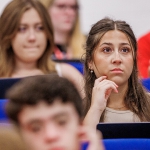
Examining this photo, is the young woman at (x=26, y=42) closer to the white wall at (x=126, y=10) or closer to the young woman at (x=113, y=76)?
the young woman at (x=113, y=76)

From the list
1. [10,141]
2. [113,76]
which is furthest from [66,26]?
[10,141]

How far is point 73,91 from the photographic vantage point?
34.1 inches

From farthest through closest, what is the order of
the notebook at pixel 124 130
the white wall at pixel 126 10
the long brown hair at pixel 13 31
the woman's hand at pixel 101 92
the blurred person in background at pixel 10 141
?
the white wall at pixel 126 10
the long brown hair at pixel 13 31
the woman's hand at pixel 101 92
the notebook at pixel 124 130
the blurred person in background at pixel 10 141

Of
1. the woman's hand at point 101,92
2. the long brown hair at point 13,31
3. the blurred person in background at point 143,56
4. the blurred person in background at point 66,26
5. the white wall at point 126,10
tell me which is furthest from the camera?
the white wall at point 126,10

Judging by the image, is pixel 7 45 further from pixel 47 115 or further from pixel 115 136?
pixel 47 115

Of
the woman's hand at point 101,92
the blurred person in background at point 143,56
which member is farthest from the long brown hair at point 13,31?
the woman's hand at point 101,92

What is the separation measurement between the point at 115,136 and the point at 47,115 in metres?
0.90

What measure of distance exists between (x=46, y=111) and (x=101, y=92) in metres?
1.09

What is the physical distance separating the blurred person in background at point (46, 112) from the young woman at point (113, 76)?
1.05 metres

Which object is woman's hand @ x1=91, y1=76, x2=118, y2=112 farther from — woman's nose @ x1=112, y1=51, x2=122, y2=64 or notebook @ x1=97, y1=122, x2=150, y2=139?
notebook @ x1=97, y1=122, x2=150, y2=139

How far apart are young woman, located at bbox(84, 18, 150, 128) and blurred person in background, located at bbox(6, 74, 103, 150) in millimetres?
1050

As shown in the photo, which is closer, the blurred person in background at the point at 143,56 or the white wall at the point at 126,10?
the blurred person in background at the point at 143,56

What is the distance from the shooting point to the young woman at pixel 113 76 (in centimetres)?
196

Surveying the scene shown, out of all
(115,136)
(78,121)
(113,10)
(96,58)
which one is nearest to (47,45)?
(96,58)
